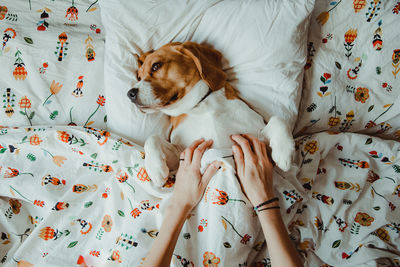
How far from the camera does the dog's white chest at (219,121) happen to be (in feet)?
4.37

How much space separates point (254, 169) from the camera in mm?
1166

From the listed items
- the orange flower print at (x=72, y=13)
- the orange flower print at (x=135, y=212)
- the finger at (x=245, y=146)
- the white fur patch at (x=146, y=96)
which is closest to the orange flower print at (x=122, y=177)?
the orange flower print at (x=135, y=212)

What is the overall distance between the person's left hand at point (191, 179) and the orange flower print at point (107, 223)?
34cm

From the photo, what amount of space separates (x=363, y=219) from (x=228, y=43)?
1.15 metres

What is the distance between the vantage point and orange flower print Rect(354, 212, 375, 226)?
128 cm

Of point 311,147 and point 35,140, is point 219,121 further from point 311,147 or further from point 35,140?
point 35,140

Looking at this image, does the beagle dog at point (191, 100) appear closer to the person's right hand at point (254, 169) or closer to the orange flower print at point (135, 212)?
the person's right hand at point (254, 169)

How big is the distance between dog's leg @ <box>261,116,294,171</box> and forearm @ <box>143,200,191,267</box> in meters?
0.47

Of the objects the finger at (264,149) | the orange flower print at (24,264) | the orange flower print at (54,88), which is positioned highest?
the orange flower print at (54,88)

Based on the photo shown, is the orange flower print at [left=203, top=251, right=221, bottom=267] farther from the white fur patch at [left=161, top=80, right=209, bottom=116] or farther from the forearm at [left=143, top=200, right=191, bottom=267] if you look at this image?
the white fur patch at [left=161, top=80, right=209, bottom=116]

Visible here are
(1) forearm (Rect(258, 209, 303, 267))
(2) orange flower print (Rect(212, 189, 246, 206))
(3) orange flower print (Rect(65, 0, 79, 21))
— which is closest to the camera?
(1) forearm (Rect(258, 209, 303, 267))

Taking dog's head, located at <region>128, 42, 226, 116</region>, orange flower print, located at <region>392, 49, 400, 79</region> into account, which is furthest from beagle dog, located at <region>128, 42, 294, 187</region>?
orange flower print, located at <region>392, 49, 400, 79</region>

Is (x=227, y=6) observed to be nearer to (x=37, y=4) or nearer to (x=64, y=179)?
(x=37, y=4)

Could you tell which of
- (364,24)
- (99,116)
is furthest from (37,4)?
(364,24)
